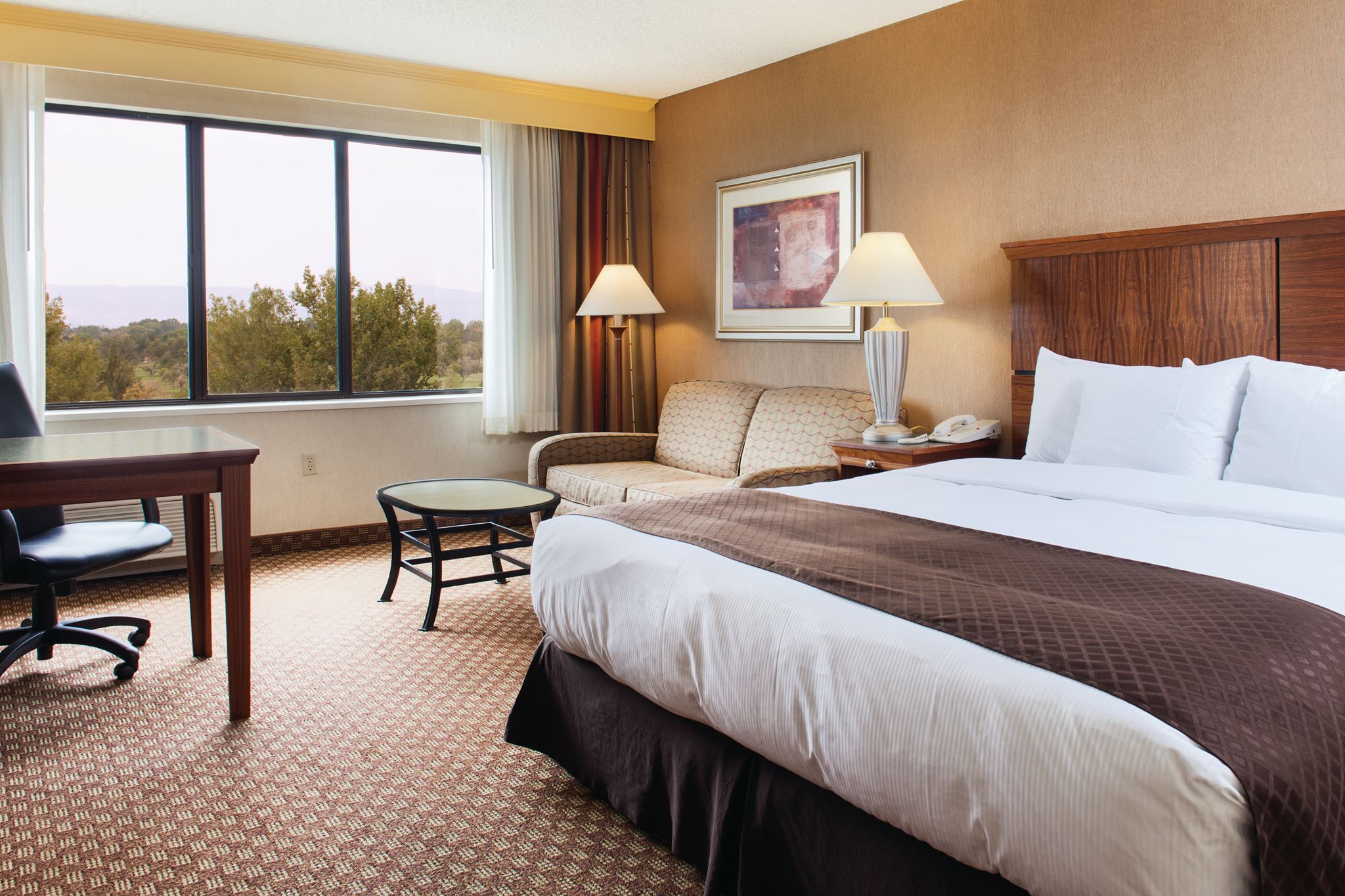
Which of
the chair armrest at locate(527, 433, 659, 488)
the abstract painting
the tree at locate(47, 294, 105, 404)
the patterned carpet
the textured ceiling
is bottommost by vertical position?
the patterned carpet

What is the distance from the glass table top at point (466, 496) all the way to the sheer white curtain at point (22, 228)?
63.1 inches

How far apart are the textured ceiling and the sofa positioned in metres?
1.62

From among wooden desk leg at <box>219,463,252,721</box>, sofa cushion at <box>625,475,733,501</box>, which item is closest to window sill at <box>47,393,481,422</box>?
sofa cushion at <box>625,475,733,501</box>

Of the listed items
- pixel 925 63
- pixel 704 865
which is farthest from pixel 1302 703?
pixel 925 63

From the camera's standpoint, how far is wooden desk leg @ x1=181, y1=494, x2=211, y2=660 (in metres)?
3.19

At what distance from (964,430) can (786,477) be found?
730 mm

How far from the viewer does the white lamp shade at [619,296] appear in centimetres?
509

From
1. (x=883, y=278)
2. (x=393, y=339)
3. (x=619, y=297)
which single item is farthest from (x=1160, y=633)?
(x=393, y=339)

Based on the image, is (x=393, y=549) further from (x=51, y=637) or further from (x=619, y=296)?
(x=619, y=296)

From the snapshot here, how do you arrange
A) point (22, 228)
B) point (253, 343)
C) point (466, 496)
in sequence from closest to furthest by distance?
1. point (466, 496)
2. point (22, 228)
3. point (253, 343)

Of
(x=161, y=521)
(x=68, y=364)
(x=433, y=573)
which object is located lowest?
(x=433, y=573)

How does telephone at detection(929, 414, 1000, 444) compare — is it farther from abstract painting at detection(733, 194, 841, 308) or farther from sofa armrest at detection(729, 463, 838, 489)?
abstract painting at detection(733, 194, 841, 308)

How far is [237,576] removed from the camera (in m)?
2.69

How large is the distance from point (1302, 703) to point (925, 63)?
3428 millimetres
